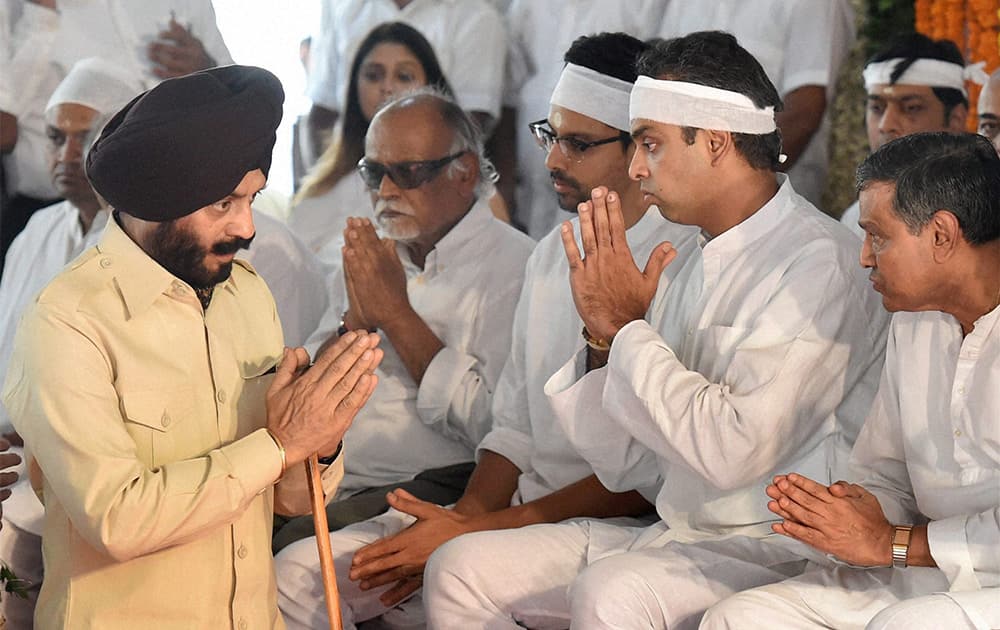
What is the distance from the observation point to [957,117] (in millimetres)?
4523

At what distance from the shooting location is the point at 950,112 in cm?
452

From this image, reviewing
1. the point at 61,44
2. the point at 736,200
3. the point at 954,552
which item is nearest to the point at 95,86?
the point at 61,44

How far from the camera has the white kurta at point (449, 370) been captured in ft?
13.6

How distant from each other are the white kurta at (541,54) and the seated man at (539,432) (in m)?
0.89

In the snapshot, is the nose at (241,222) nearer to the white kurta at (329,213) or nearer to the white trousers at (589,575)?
the white trousers at (589,575)

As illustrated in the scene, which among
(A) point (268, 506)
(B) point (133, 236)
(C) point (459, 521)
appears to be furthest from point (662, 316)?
(B) point (133, 236)

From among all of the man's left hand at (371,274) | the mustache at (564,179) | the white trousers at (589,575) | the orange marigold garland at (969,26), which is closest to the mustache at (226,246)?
the white trousers at (589,575)

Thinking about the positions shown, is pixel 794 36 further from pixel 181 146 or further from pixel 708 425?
pixel 181 146

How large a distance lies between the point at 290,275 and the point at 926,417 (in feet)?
8.30

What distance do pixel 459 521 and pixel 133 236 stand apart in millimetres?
1356

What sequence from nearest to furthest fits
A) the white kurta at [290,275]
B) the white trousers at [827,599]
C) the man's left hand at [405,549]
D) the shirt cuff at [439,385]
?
the white trousers at [827,599] → the man's left hand at [405,549] → the shirt cuff at [439,385] → the white kurta at [290,275]

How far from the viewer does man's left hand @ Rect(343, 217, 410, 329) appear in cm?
430

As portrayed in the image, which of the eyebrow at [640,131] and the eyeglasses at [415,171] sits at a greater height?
the eyebrow at [640,131]

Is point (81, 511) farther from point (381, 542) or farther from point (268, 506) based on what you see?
point (381, 542)
